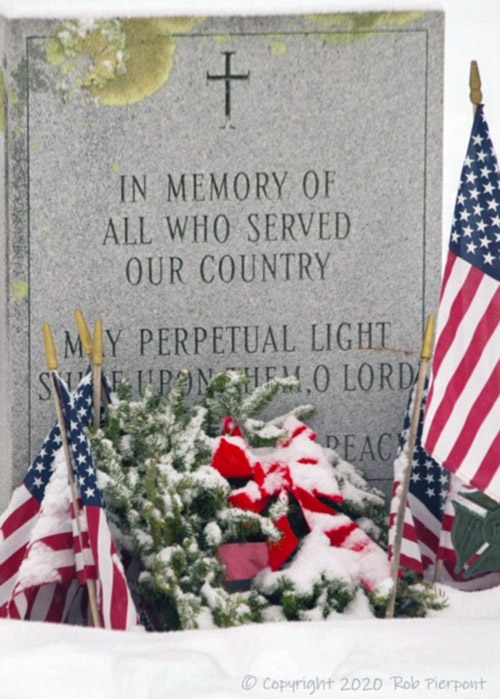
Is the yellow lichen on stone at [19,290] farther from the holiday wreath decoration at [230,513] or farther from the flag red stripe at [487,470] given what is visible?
the flag red stripe at [487,470]

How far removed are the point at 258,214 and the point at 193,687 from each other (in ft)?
8.27

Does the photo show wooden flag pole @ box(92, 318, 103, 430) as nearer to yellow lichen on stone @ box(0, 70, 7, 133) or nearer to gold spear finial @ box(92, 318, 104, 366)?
gold spear finial @ box(92, 318, 104, 366)

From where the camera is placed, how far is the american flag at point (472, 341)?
15.0 ft

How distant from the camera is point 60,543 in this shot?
4.91 meters

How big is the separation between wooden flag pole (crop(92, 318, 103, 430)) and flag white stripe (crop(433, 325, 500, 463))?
1.51m

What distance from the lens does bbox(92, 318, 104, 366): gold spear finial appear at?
16.3 ft

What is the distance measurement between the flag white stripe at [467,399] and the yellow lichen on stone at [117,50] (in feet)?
6.91

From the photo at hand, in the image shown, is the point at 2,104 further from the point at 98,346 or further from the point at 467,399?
A: the point at 467,399

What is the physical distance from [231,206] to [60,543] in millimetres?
1808

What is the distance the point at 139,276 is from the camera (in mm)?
5570

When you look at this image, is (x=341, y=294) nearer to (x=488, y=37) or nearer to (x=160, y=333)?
(x=160, y=333)

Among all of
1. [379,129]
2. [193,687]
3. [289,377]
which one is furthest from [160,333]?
[193,687]

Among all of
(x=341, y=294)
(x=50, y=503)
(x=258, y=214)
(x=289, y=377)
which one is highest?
(x=258, y=214)

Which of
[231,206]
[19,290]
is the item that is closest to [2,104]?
[19,290]
